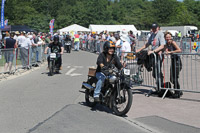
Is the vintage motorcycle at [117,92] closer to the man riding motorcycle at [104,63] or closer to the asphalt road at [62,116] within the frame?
the man riding motorcycle at [104,63]

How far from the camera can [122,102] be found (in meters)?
7.62

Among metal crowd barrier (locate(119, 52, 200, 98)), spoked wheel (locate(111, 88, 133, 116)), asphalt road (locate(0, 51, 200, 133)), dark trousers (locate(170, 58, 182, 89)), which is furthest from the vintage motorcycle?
dark trousers (locate(170, 58, 182, 89))

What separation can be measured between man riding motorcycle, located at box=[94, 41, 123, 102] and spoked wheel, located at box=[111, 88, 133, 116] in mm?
441

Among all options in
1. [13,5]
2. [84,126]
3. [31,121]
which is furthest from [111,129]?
[13,5]

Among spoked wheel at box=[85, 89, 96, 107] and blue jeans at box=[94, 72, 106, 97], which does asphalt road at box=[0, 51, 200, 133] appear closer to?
spoked wheel at box=[85, 89, 96, 107]

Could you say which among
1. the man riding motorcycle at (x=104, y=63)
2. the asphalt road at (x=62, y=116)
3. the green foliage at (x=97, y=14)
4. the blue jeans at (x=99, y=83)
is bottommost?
the asphalt road at (x=62, y=116)

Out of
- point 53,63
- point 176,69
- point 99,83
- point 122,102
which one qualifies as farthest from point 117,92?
point 53,63

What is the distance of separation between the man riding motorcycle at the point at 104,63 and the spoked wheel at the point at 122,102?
441mm

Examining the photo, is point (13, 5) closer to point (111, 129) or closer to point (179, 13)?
point (179, 13)

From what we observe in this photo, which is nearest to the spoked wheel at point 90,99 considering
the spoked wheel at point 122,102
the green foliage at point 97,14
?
the spoked wheel at point 122,102

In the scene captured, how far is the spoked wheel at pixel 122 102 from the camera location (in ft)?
24.1

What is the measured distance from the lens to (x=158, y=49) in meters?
9.88

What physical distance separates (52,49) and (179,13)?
111 metres

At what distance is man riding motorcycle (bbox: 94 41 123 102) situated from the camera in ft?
26.2
